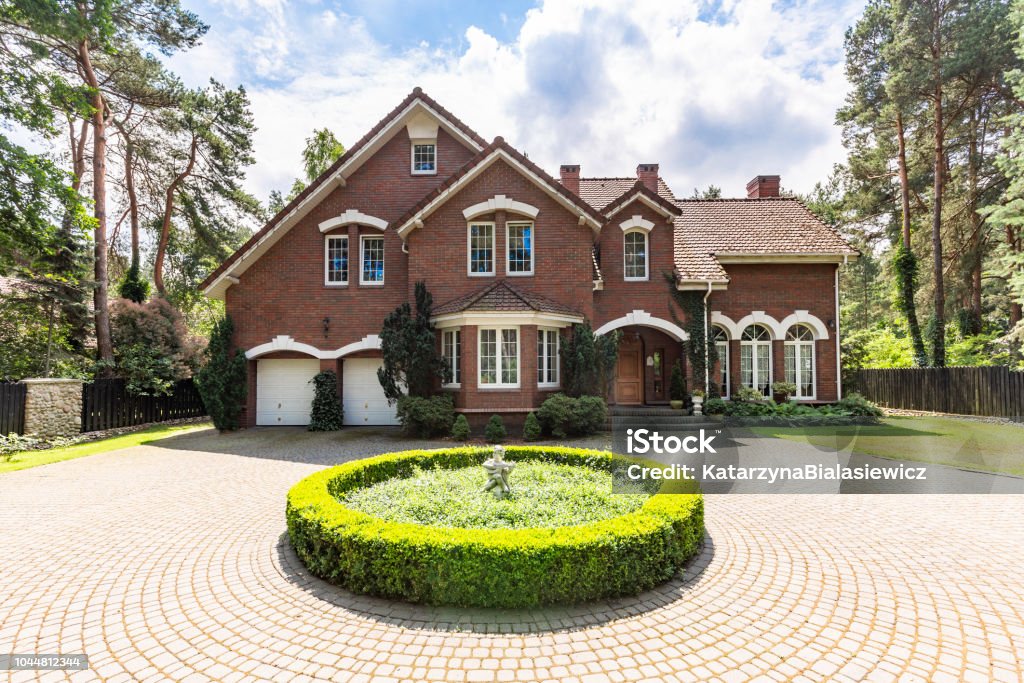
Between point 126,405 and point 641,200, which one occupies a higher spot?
point 641,200

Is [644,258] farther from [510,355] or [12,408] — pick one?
[12,408]

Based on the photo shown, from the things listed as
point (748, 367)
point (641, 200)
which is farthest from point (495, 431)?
point (748, 367)

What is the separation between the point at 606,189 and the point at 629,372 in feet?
25.4

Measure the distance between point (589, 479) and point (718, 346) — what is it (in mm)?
11341

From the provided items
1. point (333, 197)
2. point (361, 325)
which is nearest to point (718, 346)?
point (361, 325)

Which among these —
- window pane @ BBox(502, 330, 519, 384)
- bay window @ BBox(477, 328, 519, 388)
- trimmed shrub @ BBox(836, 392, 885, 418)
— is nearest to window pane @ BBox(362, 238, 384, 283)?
bay window @ BBox(477, 328, 519, 388)

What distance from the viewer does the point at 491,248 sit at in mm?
14016

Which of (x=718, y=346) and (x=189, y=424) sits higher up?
(x=718, y=346)

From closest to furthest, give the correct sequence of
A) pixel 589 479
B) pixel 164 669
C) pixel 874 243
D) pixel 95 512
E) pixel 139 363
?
1. pixel 164 669
2. pixel 95 512
3. pixel 589 479
4. pixel 139 363
5. pixel 874 243

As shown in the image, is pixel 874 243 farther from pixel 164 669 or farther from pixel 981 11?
pixel 164 669

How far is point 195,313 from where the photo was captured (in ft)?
109

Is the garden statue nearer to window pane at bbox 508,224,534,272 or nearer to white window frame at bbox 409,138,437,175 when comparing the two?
window pane at bbox 508,224,534,272

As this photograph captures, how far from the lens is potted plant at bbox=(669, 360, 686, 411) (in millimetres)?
14903

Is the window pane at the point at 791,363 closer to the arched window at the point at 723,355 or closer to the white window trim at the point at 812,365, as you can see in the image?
the white window trim at the point at 812,365
